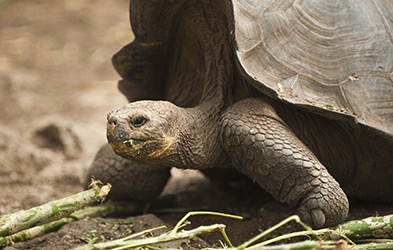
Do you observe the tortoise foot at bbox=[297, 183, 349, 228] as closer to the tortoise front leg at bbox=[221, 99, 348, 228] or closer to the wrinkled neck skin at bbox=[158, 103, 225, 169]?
the tortoise front leg at bbox=[221, 99, 348, 228]

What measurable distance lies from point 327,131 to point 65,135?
3.13 m

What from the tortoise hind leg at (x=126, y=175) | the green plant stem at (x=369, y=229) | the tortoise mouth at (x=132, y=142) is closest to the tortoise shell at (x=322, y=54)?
the green plant stem at (x=369, y=229)

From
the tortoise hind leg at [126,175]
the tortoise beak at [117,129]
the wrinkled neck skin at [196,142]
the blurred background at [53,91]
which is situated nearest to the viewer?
the tortoise beak at [117,129]

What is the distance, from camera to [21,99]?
6551mm

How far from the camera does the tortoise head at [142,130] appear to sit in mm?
2410

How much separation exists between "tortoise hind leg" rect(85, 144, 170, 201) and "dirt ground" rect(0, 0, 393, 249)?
25 centimetres

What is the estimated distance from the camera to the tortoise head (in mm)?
2410

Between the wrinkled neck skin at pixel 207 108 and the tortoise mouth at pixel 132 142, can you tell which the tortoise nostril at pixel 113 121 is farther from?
the wrinkled neck skin at pixel 207 108

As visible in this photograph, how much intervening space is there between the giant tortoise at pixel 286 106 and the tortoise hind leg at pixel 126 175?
25.0 inches

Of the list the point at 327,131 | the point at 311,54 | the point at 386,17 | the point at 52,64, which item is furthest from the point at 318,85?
the point at 52,64

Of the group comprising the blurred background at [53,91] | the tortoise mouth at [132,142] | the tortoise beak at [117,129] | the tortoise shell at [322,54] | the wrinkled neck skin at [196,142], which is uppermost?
the tortoise shell at [322,54]

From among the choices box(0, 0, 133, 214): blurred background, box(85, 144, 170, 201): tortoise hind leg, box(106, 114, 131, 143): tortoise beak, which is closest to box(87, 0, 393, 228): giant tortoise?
box(106, 114, 131, 143): tortoise beak

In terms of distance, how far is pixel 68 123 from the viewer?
539 cm

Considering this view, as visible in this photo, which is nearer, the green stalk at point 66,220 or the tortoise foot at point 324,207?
the tortoise foot at point 324,207
